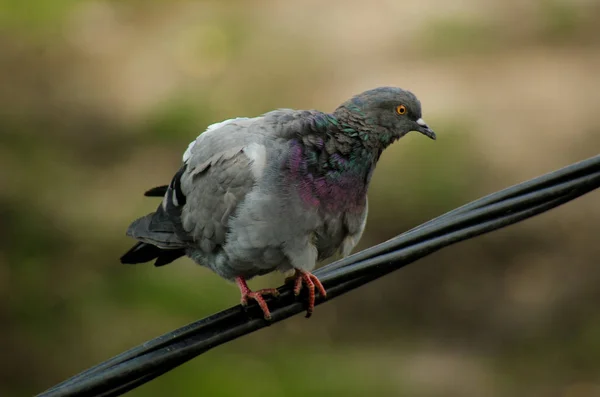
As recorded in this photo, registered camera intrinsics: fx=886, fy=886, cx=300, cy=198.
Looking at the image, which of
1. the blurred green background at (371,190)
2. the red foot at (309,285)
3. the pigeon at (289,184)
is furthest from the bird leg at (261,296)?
the blurred green background at (371,190)

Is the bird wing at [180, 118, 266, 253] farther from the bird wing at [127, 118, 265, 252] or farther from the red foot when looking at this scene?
the red foot

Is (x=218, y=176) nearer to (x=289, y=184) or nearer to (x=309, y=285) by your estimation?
(x=289, y=184)

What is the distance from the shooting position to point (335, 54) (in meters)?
12.2

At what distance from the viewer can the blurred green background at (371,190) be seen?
32.2 feet

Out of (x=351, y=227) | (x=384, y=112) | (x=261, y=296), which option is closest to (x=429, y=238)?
(x=261, y=296)

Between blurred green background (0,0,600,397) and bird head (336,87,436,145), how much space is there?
5124mm

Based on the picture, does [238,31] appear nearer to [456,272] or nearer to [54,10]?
[54,10]

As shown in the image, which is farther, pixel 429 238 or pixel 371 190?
pixel 371 190

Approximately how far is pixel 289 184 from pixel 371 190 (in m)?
6.21

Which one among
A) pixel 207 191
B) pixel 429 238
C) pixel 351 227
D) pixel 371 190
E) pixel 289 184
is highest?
pixel 371 190

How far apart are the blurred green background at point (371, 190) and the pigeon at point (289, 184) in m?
4.82

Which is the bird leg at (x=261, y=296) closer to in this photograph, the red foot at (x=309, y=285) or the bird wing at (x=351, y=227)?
the red foot at (x=309, y=285)

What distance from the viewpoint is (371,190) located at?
10.5m

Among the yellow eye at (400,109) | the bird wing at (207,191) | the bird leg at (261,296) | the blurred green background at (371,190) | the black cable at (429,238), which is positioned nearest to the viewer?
the black cable at (429,238)
